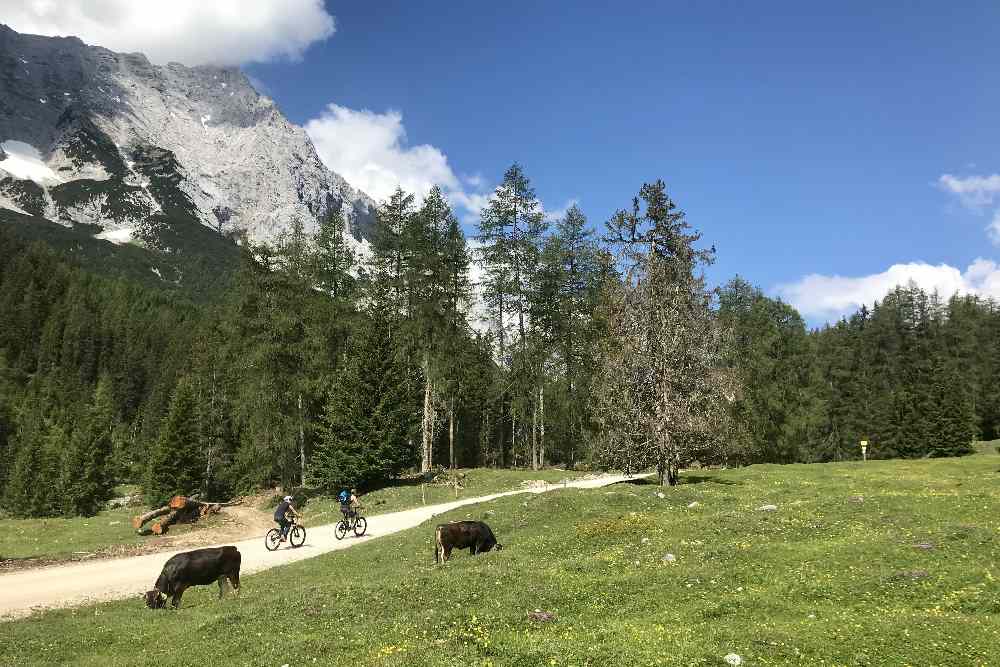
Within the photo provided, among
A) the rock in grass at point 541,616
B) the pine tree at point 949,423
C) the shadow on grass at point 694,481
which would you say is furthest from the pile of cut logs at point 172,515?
the pine tree at point 949,423

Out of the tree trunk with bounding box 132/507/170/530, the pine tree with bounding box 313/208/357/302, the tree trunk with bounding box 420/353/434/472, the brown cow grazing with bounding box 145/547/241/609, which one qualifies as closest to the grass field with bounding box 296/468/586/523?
the tree trunk with bounding box 420/353/434/472

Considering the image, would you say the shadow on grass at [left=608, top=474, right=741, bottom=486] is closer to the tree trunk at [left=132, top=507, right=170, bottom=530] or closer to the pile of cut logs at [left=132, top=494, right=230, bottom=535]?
Answer: the pile of cut logs at [left=132, top=494, right=230, bottom=535]

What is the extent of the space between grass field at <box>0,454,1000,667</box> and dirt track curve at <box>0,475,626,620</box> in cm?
259

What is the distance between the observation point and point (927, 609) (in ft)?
41.0

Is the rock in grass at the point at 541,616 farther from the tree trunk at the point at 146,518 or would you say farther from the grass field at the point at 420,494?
the tree trunk at the point at 146,518

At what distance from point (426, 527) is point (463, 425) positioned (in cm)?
6272

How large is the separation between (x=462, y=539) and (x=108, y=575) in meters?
16.5

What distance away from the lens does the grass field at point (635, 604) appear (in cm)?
1112

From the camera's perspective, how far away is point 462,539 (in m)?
23.3

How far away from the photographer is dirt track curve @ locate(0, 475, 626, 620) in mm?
22141

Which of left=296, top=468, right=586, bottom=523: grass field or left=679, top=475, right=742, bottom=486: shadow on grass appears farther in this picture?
left=296, top=468, right=586, bottom=523: grass field

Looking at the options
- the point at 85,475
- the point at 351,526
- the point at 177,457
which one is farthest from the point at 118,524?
the point at 85,475

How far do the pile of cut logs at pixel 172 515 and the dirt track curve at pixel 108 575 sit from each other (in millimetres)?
6411

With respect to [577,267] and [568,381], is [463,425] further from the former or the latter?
[577,267]
